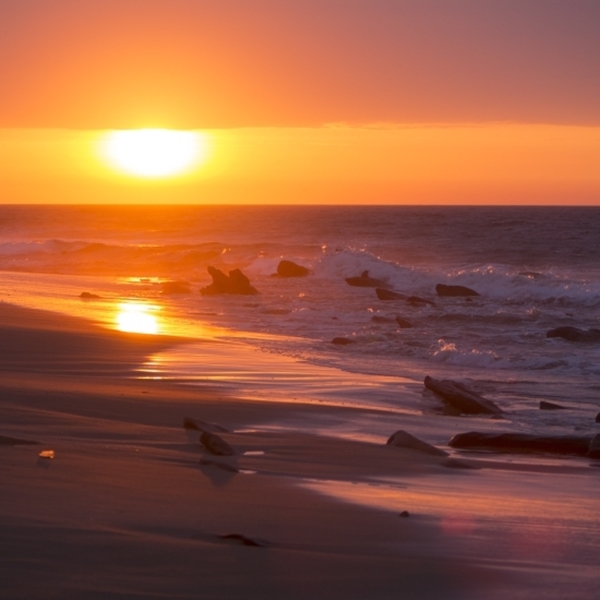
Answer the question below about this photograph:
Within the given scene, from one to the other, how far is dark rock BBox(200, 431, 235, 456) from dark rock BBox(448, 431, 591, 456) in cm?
205

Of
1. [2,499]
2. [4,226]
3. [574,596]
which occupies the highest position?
[4,226]

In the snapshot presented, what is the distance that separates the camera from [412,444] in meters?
6.94

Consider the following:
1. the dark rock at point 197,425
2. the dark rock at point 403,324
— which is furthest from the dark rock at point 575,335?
the dark rock at point 197,425

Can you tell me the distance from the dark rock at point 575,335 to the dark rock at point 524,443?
9.03 meters

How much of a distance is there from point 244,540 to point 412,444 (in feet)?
9.47

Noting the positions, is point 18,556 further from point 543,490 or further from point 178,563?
point 543,490

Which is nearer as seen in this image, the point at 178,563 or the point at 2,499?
the point at 178,563

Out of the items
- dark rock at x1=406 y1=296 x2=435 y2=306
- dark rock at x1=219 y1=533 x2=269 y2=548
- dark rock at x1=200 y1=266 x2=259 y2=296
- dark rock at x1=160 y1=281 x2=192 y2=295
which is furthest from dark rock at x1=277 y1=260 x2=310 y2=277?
dark rock at x1=219 y1=533 x2=269 y2=548

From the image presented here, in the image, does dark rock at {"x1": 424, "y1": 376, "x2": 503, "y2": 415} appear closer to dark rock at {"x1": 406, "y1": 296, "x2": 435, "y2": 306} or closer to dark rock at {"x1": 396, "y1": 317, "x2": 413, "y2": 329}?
dark rock at {"x1": 396, "y1": 317, "x2": 413, "y2": 329}

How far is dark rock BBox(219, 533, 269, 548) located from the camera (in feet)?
13.9

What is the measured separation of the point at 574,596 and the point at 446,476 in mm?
2293

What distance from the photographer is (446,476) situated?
20.2ft

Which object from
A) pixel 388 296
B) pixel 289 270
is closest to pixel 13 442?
pixel 388 296

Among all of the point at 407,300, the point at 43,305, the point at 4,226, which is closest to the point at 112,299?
the point at 43,305
